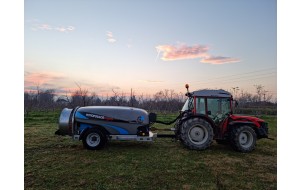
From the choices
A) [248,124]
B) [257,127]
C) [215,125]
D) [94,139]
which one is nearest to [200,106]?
[215,125]

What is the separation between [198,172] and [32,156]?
4538mm

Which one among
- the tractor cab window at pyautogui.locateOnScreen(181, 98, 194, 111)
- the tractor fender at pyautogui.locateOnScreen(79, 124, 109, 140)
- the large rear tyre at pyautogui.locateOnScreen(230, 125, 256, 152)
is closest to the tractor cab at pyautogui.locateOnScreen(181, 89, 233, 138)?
the tractor cab window at pyautogui.locateOnScreen(181, 98, 194, 111)

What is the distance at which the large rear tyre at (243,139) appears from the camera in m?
8.05

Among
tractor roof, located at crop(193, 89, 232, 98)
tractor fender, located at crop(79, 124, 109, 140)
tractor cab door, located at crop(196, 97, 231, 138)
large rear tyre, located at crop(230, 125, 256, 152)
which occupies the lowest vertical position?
large rear tyre, located at crop(230, 125, 256, 152)

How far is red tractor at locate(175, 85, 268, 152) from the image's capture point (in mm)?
8070

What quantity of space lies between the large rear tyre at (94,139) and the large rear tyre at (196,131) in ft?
8.02

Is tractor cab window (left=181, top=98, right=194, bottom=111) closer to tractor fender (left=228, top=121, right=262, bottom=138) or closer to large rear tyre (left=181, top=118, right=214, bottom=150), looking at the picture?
large rear tyre (left=181, top=118, right=214, bottom=150)

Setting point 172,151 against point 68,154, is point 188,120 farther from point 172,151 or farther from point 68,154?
point 68,154

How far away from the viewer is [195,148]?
26.5 feet

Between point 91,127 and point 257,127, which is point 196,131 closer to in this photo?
point 257,127

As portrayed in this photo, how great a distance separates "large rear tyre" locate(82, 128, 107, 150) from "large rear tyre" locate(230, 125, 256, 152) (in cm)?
396

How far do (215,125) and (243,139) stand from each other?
1.05m

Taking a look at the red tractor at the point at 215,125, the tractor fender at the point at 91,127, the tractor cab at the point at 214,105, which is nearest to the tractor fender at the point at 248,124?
the red tractor at the point at 215,125
